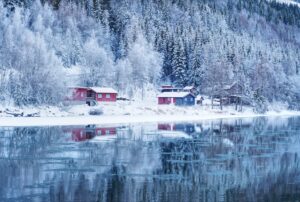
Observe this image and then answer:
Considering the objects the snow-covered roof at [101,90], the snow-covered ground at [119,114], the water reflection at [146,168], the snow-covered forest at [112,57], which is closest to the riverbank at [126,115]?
the snow-covered ground at [119,114]

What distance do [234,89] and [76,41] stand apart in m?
39.0

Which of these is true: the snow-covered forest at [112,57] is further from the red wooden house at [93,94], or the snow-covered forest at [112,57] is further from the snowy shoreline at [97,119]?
the snowy shoreline at [97,119]

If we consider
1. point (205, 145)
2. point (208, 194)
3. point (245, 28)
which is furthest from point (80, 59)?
point (245, 28)

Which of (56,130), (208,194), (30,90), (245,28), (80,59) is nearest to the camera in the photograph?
(208,194)

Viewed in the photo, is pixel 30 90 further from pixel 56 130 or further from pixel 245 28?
pixel 245 28

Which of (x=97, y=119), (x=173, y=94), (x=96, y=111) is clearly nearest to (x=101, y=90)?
(x=96, y=111)

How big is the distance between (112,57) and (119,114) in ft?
116

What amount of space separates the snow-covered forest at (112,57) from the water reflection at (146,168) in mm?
30863

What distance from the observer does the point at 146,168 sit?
1075 inches

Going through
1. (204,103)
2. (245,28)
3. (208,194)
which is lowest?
(208,194)

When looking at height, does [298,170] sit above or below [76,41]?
below

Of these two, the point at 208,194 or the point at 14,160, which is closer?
the point at 208,194

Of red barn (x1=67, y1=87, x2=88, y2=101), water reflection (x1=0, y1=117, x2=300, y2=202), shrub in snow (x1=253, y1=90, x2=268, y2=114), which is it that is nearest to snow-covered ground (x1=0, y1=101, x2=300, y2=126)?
shrub in snow (x1=253, y1=90, x2=268, y2=114)

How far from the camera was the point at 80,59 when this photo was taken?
96.4 m
